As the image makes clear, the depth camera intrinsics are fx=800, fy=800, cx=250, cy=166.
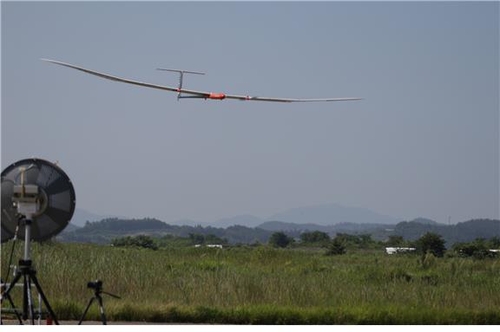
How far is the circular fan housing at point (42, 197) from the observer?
7199mm

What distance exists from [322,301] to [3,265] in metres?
5.98

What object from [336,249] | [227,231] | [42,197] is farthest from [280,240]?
[42,197]

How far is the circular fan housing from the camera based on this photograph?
23.6 ft

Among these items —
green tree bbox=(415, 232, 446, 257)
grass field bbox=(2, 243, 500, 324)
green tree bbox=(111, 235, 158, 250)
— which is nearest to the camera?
grass field bbox=(2, 243, 500, 324)

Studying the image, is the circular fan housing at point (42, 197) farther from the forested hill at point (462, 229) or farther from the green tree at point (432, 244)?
the forested hill at point (462, 229)

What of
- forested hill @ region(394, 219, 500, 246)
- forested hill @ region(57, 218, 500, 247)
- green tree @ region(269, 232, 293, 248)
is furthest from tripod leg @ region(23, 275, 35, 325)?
forested hill @ region(394, 219, 500, 246)

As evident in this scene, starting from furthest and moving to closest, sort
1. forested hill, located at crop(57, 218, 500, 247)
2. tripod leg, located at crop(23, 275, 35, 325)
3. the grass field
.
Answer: forested hill, located at crop(57, 218, 500, 247) → the grass field → tripod leg, located at crop(23, 275, 35, 325)

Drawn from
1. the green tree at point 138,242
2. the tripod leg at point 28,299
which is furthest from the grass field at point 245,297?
the green tree at point 138,242

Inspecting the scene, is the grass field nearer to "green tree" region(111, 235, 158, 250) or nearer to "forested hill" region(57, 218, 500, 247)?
"green tree" region(111, 235, 158, 250)

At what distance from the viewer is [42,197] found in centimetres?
718

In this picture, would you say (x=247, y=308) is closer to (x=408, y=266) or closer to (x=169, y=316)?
(x=169, y=316)

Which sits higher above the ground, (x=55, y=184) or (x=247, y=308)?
(x=55, y=184)

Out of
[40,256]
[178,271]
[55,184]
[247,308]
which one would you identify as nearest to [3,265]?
[40,256]

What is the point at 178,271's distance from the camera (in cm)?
1764
